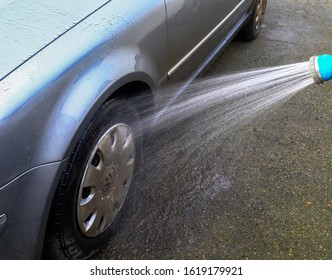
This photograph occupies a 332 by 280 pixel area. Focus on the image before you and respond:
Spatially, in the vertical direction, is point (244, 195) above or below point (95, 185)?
below

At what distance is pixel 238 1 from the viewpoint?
3348 millimetres

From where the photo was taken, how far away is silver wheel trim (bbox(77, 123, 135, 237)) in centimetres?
182

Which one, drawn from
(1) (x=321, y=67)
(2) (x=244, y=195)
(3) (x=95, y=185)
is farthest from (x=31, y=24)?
(2) (x=244, y=195)

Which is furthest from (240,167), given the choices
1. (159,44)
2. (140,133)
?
(159,44)

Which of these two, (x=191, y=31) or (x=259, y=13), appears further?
(x=259, y=13)

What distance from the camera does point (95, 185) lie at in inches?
73.1

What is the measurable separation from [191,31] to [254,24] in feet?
6.85

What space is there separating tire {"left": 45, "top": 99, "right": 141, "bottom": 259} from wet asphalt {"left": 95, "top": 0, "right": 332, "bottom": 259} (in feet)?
0.73

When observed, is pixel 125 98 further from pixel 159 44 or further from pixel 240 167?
pixel 240 167

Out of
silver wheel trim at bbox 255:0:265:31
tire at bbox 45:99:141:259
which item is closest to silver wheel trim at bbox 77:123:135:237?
tire at bbox 45:99:141:259

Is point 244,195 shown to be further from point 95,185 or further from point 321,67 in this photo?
point 95,185

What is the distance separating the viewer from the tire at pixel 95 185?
1.69 metres

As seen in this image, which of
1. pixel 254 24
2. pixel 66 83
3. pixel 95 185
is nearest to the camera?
pixel 66 83
